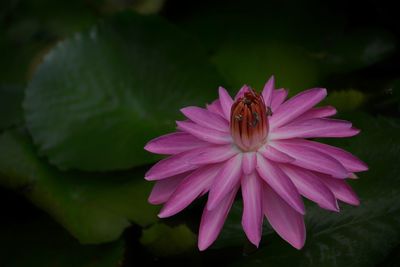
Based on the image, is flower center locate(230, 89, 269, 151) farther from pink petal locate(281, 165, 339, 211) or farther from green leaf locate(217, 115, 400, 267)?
green leaf locate(217, 115, 400, 267)

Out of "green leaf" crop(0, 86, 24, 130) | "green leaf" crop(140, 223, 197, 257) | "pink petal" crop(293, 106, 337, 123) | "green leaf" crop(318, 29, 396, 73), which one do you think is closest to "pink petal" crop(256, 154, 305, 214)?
"pink petal" crop(293, 106, 337, 123)

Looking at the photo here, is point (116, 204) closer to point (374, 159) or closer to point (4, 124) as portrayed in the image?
point (4, 124)

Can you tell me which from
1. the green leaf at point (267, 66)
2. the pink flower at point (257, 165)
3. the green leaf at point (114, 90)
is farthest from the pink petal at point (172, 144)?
the green leaf at point (267, 66)

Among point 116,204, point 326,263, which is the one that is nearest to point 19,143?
point 116,204

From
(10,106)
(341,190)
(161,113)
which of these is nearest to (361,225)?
(341,190)

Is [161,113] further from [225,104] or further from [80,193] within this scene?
[225,104]

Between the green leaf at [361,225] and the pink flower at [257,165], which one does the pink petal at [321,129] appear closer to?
the pink flower at [257,165]
